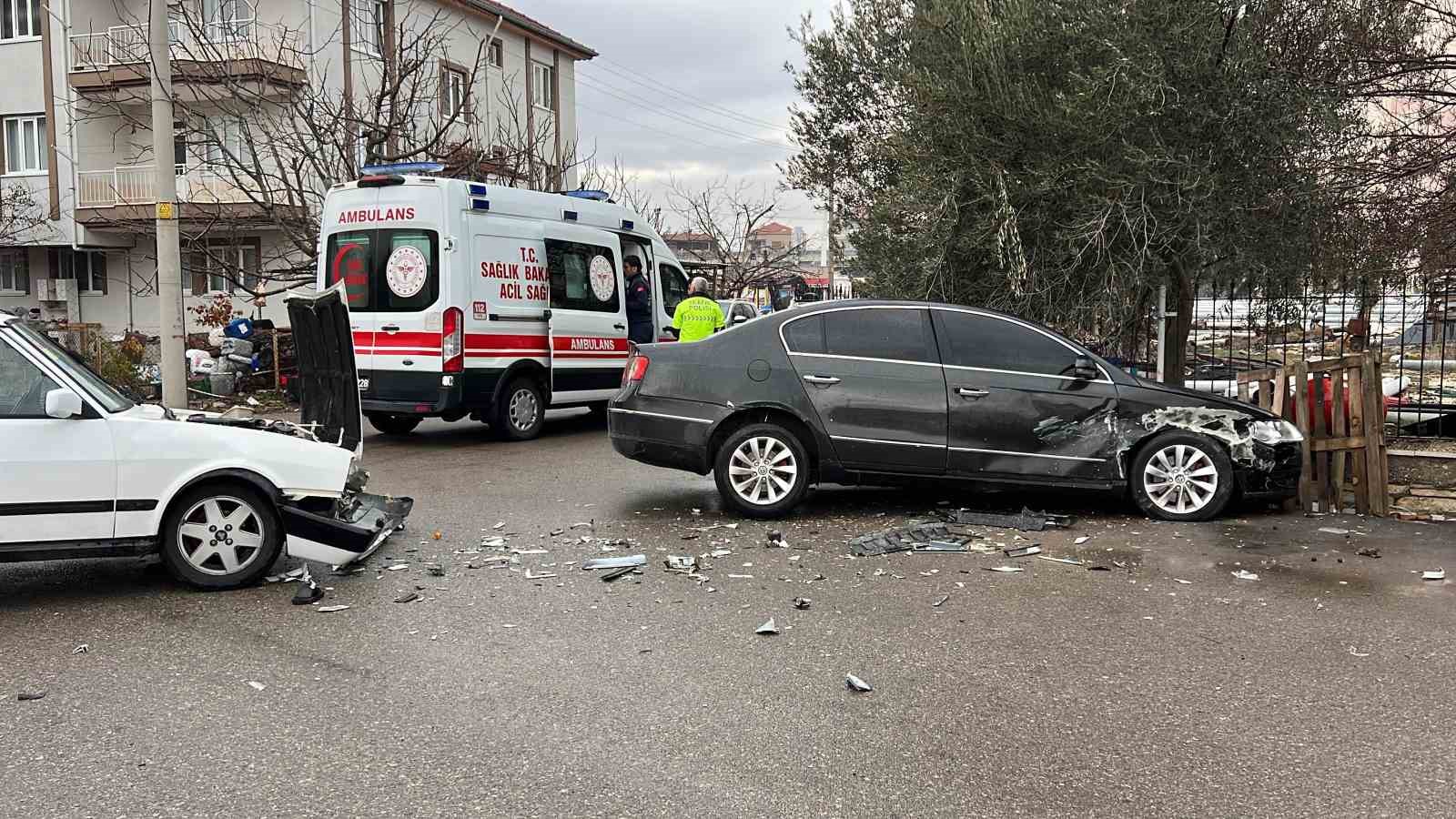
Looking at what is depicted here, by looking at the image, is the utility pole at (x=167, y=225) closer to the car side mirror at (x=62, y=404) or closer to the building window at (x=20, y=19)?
the car side mirror at (x=62, y=404)

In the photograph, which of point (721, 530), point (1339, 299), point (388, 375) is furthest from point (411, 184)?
point (1339, 299)

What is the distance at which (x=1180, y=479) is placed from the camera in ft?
26.1

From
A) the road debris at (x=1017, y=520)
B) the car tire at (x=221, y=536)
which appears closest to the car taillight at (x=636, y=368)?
the road debris at (x=1017, y=520)

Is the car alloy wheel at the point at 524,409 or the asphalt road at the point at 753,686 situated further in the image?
the car alloy wheel at the point at 524,409

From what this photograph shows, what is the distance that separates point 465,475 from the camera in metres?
10.1

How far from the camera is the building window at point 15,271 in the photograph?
31742 mm

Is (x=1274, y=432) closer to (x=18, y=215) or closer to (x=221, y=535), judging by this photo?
(x=221, y=535)

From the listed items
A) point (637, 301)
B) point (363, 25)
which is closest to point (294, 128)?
point (637, 301)

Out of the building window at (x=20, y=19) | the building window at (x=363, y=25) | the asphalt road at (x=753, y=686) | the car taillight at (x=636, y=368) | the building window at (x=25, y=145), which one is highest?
the building window at (x=20, y=19)

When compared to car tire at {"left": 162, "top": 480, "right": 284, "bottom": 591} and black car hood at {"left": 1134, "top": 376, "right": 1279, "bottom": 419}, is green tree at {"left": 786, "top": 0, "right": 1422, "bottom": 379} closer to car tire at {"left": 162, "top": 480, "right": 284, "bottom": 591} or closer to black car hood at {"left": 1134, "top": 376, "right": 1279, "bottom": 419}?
black car hood at {"left": 1134, "top": 376, "right": 1279, "bottom": 419}

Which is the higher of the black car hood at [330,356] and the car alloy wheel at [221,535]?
the black car hood at [330,356]

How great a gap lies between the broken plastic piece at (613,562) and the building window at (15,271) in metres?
31.1

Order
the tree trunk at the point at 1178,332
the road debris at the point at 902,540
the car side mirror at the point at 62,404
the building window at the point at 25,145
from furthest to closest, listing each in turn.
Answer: the building window at the point at 25,145 < the tree trunk at the point at 1178,332 < the road debris at the point at 902,540 < the car side mirror at the point at 62,404

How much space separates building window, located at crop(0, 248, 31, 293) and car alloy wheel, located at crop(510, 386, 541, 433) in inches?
1010
